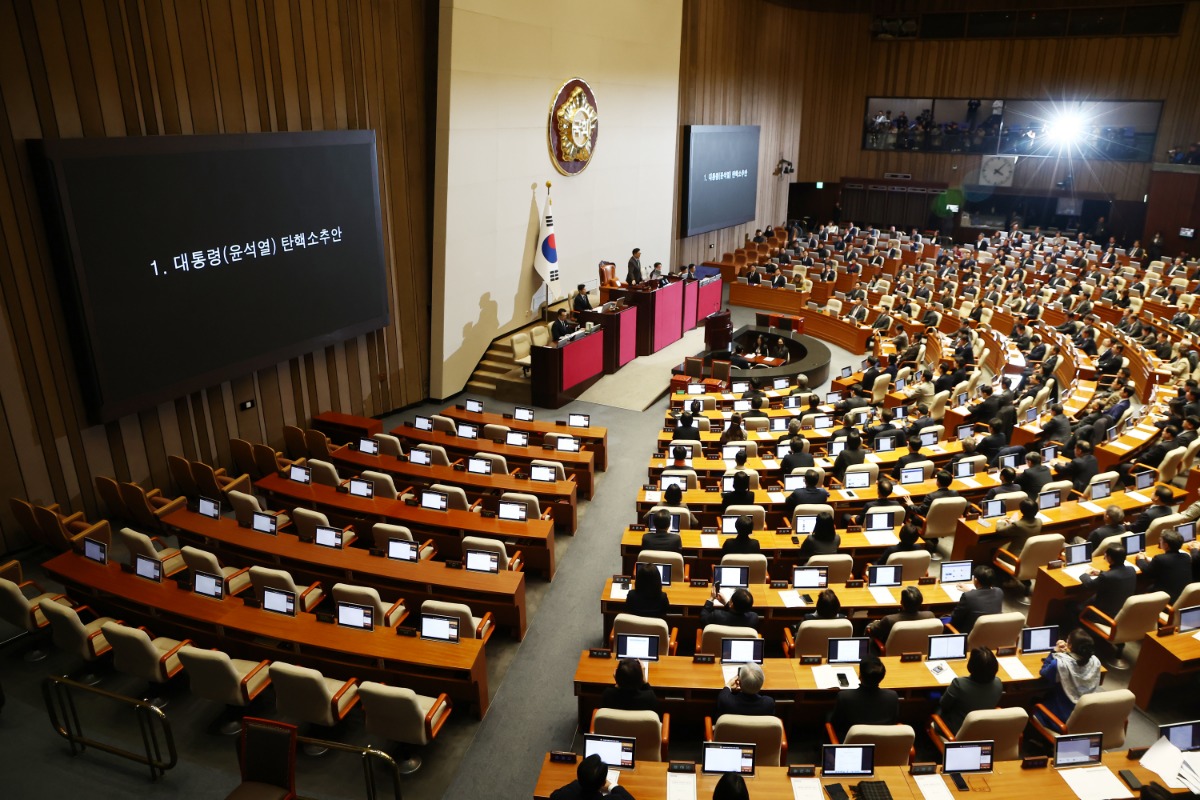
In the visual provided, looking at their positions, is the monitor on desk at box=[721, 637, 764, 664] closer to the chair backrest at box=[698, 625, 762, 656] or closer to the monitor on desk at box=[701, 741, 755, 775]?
the chair backrest at box=[698, 625, 762, 656]

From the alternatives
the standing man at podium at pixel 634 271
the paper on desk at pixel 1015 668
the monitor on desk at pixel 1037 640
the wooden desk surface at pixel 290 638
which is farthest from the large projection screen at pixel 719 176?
the wooden desk surface at pixel 290 638

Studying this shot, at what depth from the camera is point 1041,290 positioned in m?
19.5

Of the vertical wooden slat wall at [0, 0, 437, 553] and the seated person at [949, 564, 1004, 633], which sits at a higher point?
the vertical wooden slat wall at [0, 0, 437, 553]

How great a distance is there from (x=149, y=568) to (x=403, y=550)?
7.00 feet

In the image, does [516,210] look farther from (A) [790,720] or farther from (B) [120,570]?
(A) [790,720]

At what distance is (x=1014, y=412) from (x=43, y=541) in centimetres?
1160

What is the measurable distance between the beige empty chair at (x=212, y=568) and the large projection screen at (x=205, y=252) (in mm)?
2801

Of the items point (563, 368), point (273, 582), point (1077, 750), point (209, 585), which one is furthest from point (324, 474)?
point (1077, 750)

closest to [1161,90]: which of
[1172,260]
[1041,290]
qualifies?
[1172,260]

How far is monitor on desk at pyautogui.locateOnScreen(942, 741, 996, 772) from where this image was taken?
15.9 feet

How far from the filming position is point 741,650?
5.93 m

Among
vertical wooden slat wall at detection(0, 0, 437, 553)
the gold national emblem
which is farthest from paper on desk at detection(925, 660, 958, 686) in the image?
the gold national emblem

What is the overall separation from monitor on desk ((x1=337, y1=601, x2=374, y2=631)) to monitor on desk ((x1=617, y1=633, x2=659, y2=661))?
1.97m

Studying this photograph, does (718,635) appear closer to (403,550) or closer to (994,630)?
(994,630)
